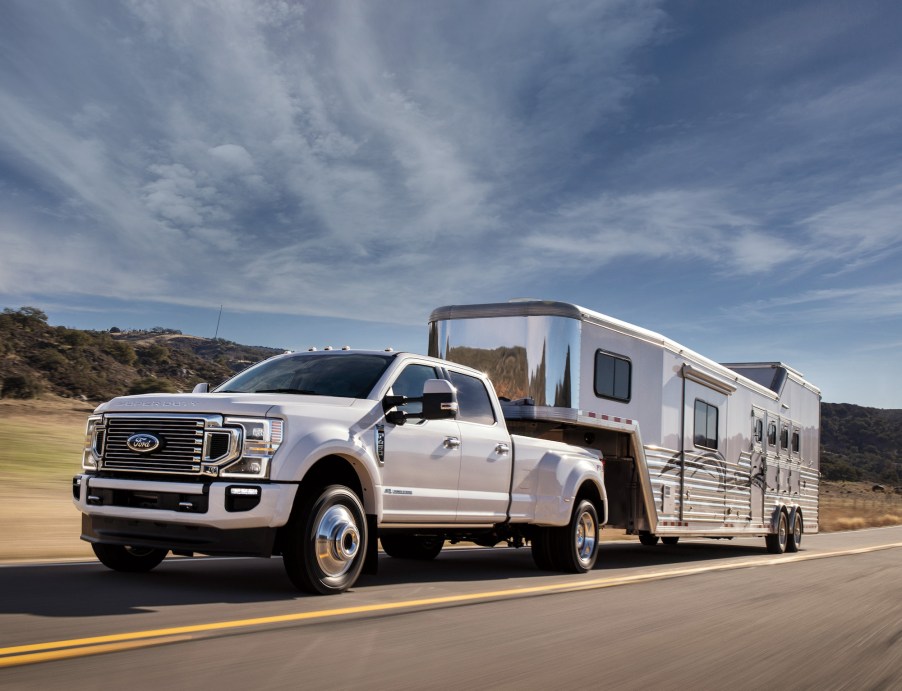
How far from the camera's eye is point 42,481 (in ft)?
55.4

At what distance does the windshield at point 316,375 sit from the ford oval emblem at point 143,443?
1442 millimetres

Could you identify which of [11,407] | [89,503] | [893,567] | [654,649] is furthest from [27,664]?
[11,407]

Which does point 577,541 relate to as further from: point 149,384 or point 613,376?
point 149,384

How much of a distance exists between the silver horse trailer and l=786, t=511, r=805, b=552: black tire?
1257 millimetres

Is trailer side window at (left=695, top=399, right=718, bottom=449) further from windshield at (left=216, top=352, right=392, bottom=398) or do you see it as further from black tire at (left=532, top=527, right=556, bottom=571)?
windshield at (left=216, top=352, right=392, bottom=398)

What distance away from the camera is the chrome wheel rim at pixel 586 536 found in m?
11.8

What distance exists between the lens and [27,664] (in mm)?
5004

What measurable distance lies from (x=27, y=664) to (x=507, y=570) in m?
7.21

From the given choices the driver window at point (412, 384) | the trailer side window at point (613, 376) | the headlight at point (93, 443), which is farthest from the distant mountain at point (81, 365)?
Result: the headlight at point (93, 443)

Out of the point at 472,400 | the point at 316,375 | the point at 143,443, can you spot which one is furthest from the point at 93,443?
the point at 472,400

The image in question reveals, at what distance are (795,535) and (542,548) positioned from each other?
34.4 feet

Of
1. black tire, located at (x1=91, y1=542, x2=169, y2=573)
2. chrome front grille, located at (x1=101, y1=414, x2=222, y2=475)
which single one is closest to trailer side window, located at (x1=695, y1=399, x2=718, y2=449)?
black tire, located at (x1=91, y1=542, x2=169, y2=573)

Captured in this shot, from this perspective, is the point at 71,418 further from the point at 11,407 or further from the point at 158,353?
the point at 158,353

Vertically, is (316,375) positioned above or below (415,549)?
above
